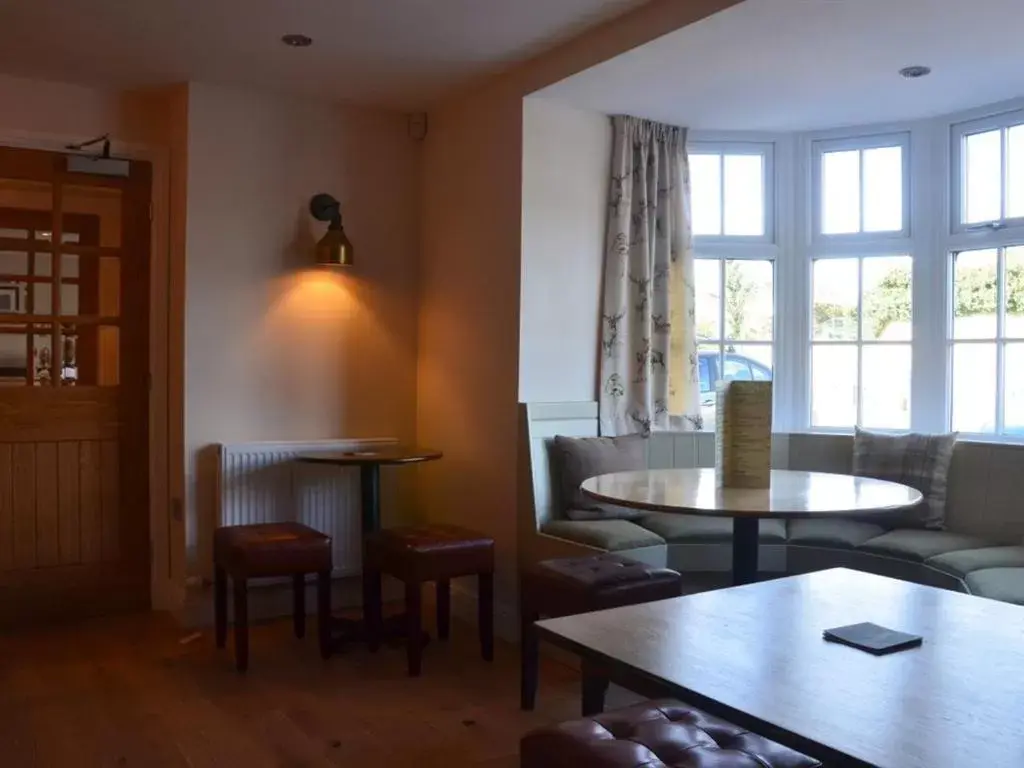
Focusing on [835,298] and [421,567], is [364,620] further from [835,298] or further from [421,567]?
[835,298]

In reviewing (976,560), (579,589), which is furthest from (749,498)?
(976,560)

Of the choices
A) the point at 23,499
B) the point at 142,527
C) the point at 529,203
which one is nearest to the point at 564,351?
the point at 529,203

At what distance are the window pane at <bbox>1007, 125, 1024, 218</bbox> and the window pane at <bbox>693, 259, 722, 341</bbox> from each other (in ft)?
4.28

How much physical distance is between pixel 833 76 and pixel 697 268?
117 centimetres

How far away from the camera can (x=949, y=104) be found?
420 cm

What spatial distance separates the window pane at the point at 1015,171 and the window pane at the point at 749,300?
1.10 meters

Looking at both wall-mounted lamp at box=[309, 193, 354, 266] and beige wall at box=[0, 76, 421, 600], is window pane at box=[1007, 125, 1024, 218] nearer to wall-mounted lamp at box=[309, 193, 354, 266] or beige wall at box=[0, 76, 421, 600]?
beige wall at box=[0, 76, 421, 600]

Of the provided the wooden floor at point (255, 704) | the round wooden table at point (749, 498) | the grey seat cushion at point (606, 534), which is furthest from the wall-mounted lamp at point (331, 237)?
the round wooden table at point (749, 498)

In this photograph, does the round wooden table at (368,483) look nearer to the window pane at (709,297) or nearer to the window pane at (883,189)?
the window pane at (709,297)

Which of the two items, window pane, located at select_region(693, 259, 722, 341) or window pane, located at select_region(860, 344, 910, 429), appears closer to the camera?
window pane, located at select_region(860, 344, 910, 429)

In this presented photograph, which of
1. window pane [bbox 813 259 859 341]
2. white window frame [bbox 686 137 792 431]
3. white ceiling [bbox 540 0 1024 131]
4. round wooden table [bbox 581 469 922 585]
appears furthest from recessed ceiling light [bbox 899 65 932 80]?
round wooden table [bbox 581 469 922 585]

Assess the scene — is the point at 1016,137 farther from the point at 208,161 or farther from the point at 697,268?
the point at 208,161

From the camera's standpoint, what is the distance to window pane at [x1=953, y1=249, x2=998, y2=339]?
166 inches

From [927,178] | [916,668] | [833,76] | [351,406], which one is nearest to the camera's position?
[916,668]
